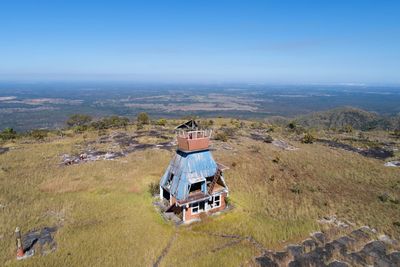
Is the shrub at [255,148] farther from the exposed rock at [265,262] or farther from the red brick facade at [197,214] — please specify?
the exposed rock at [265,262]

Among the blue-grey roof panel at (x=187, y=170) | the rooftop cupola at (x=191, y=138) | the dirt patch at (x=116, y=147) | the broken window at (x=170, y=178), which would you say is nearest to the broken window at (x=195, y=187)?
the blue-grey roof panel at (x=187, y=170)

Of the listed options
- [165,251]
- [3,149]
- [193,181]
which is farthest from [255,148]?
[3,149]

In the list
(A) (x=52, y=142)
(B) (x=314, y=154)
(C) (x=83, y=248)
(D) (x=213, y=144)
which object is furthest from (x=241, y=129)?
(C) (x=83, y=248)

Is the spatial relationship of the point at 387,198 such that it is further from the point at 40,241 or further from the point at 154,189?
the point at 40,241

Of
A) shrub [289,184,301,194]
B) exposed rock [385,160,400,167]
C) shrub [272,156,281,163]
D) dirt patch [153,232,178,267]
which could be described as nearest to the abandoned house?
dirt patch [153,232,178,267]

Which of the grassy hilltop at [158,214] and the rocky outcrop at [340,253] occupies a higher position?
the rocky outcrop at [340,253]

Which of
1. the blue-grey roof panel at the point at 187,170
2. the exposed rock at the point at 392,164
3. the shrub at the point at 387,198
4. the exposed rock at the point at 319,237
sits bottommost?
the exposed rock at the point at 392,164

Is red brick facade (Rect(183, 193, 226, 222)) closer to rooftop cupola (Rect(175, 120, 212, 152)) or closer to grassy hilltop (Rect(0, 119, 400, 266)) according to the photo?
grassy hilltop (Rect(0, 119, 400, 266))
